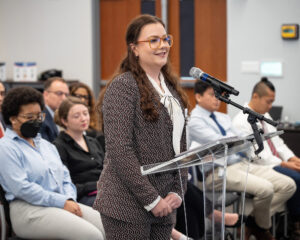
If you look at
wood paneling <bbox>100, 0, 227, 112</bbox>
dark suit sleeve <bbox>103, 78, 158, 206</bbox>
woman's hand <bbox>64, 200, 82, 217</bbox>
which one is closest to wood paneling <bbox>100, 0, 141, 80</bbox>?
wood paneling <bbox>100, 0, 227, 112</bbox>

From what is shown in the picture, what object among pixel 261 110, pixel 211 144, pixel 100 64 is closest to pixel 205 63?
pixel 100 64

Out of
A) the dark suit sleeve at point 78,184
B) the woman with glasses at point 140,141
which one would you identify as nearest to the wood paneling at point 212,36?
the dark suit sleeve at point 78,184

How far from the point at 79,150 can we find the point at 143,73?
5.22 feet

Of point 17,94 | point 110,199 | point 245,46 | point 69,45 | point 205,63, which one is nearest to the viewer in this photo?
point 110,199

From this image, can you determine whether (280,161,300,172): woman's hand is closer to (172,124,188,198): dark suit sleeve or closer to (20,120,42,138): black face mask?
(20,120,42,138): black face mask

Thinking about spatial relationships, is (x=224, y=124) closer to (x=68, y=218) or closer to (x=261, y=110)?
(x=261, y=110)

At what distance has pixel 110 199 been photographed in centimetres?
199

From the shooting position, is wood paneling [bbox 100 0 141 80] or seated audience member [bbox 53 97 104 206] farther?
wood paneling [bbox 100 0 141 80]

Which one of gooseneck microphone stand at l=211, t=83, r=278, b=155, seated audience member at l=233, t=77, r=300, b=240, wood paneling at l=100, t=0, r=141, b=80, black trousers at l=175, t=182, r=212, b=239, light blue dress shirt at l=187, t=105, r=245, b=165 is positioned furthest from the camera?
wood paneling at l=100, t=0, r=141, b=80

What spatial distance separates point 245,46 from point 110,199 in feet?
15.6

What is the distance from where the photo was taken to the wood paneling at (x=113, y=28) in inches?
296

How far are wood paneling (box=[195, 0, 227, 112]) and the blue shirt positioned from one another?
417 cm

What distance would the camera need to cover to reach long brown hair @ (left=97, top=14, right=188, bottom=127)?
1979 mm

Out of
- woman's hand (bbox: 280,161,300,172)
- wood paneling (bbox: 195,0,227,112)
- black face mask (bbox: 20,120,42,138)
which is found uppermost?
wood paneling (bbox: 195,0,227,112)
